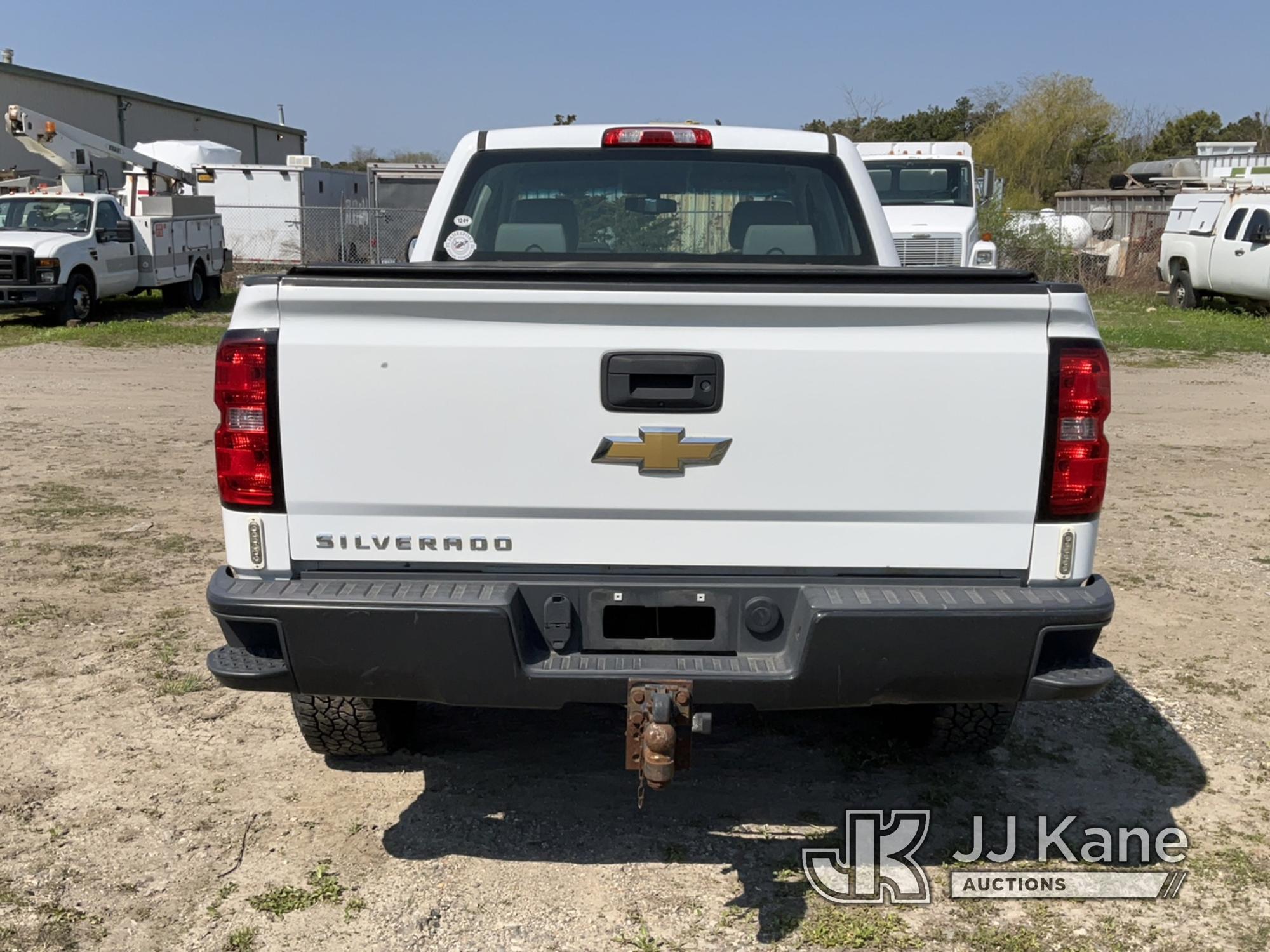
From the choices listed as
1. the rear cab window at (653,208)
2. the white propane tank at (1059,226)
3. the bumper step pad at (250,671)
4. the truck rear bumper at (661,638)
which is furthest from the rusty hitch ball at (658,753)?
the white propane tank at (1059,226)

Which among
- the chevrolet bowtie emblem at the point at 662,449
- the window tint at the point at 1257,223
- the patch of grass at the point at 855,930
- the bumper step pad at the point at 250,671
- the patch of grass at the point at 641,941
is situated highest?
the window tint at the point at 1257,223

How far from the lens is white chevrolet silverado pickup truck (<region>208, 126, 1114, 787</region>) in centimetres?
312

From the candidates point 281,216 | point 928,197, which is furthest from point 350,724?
point 281,216

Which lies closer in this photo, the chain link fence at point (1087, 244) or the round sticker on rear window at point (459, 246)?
the round sticker on rear window at point (459, 246)

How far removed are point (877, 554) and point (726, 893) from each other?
1066 mm

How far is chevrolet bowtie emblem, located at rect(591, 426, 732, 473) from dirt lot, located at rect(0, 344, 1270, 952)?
1239mm

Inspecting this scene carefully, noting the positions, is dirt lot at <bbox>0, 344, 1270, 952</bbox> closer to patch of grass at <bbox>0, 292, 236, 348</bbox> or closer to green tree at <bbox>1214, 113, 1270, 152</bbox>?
patch of grass at <bbox>0, 292, 236, 348</bbox>

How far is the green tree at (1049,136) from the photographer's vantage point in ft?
157

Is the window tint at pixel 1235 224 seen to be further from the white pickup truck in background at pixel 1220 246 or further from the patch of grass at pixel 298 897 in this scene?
the patch of grass at pixel 298 897

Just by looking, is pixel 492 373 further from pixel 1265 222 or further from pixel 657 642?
pixel 1265 222

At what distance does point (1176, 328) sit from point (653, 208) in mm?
16752

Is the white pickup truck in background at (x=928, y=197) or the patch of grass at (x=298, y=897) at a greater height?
the white pickup truck in background at (x=928, y=197)

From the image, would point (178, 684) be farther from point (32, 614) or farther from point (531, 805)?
point (531, 805)

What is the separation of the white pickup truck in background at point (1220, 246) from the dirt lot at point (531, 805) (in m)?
15.3
